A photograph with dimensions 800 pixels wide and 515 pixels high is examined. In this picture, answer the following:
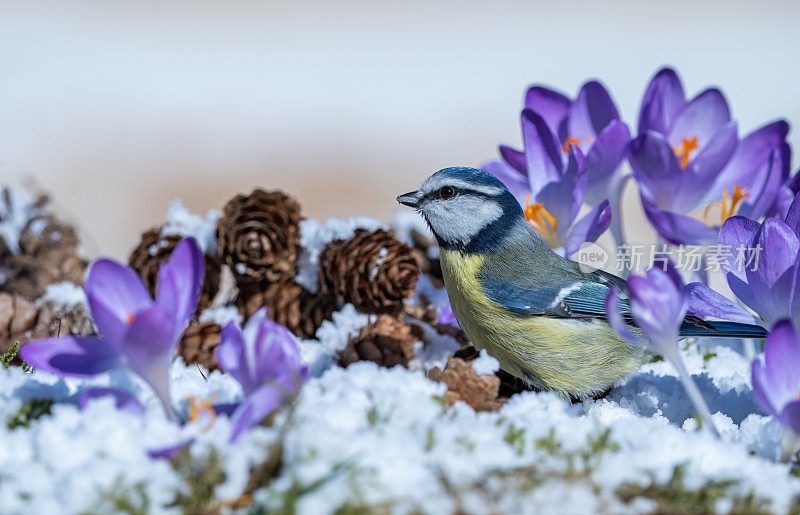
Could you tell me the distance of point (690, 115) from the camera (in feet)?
8.64

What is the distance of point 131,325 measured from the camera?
4.82 feet

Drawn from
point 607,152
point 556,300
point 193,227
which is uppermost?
point 607,152

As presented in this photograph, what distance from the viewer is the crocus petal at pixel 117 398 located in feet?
5.00

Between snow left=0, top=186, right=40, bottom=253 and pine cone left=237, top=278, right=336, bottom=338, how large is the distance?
0.82 metres

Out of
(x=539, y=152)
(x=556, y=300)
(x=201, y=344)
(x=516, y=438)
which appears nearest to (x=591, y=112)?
(x=539, y=152)

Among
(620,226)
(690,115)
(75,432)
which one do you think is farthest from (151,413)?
(690,115)

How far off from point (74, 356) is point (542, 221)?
1.22 m

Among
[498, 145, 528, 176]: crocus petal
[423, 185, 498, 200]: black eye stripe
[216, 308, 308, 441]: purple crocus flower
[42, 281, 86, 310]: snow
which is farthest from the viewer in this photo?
[42, 281, 86, 310]: snow

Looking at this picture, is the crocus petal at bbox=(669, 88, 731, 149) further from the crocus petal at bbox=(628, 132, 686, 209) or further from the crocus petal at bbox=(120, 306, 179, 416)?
the crocus petal at bbox=(120, 306, 179, 416)

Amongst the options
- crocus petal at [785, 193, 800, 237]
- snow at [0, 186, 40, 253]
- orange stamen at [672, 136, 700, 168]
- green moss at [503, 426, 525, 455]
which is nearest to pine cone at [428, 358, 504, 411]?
green moss at [503, 426, 525, 455]

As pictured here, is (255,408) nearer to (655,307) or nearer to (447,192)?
(655,307)

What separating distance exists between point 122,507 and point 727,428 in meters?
1.04

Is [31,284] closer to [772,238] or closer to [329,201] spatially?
[772,238]

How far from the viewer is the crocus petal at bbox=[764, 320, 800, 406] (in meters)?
1.53
